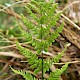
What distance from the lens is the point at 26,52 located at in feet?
2.91

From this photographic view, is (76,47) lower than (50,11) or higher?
lower

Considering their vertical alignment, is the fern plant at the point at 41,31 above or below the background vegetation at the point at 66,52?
above

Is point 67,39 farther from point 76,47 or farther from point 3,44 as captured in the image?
point 3,44

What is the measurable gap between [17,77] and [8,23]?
83 cm

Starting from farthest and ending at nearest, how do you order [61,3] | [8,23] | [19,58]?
[8,23]
[61,3]
[19,58]

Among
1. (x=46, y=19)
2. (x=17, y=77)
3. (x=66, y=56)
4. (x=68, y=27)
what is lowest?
(x=17, y=77)

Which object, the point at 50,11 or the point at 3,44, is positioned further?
the point at 3,44

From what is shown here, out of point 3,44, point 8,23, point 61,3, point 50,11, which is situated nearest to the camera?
point 50,11

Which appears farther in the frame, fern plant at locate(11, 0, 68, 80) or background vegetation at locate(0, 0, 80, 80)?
background vegetation at locate(0, 0, 80, 80)

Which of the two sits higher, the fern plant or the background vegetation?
the fern plant

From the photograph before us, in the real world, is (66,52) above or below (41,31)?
below

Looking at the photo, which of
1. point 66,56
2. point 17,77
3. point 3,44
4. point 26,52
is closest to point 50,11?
point 26,52

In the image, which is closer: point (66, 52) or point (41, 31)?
point (41, 31)

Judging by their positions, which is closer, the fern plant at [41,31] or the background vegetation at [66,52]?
the fern plant at [41,31]
